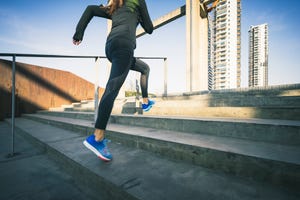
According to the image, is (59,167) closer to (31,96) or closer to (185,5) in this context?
(185,5)

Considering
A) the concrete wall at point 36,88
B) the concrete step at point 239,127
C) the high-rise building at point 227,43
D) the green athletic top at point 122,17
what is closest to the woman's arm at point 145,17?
the green athletic top at point 122,17

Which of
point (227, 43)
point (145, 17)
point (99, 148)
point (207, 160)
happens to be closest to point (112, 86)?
point (99, 148)

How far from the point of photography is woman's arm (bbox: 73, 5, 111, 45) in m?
1.25

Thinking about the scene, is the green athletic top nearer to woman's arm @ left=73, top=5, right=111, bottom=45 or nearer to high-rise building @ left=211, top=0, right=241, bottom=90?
woman's arm @ left=73, top=5, right=111, bottom=45

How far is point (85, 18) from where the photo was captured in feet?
4.11

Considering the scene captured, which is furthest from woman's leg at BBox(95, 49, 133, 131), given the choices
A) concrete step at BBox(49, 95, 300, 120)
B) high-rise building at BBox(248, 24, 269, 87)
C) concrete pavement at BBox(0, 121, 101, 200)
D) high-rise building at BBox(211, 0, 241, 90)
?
high-rise building at BBox(248, 24, 269, 87)

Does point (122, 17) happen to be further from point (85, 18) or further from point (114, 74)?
point (114, 74)

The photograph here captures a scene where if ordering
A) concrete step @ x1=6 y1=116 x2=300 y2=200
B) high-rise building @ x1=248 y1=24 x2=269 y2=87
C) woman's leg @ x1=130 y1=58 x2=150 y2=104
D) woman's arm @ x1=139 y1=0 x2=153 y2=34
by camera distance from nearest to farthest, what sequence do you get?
concrete step @ x1=6 y1=116 x2=300 y2=200 → woman's arm @ x1=139 y1=0 x2=153 y2=34 → woman's leg @ x1=130 y1=58 x2=150 y2=104 → high-rise building @ x1=248 y1=24 x2=269 y2=87

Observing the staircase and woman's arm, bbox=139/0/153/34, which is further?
woman's arm, bbox=139/0/153/34

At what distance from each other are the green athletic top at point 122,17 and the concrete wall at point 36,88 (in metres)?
6.92

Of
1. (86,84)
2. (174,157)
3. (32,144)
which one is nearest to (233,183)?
(174,157)

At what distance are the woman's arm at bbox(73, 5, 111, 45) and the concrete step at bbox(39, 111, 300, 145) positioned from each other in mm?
1232

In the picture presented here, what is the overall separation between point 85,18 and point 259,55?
60416mm

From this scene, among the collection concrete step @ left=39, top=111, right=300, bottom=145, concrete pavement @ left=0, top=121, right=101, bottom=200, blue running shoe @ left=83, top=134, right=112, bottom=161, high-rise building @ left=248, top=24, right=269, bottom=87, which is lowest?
concrete pavement @ left=0, top=121, right=101, bottom=200
